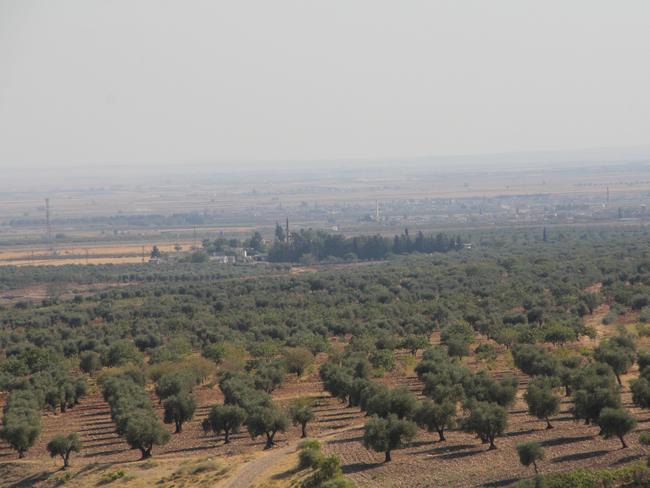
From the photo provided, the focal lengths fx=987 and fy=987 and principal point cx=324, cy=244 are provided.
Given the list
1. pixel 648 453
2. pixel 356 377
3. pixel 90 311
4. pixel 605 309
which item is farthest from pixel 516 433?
pixel 90 311

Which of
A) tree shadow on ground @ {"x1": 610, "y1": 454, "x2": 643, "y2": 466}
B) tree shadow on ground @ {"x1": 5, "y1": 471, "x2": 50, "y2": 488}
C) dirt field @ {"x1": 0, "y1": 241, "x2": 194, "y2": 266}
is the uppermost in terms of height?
tree shadow on ground @ {"x1": 610, "y1": 454, "x2": 643, "y2": 466}

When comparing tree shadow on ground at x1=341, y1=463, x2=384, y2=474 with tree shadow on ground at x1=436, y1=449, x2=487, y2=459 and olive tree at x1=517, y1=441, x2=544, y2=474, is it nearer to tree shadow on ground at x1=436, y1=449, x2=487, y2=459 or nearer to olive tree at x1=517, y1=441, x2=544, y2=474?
tree shadow on ground at x1=436, y1=449, x2=487, y2=459

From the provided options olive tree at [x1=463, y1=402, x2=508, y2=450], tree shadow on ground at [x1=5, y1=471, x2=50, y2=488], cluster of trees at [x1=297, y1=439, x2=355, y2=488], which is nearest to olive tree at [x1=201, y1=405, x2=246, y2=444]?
cluster of trees at [x1=297, y1=439, x2=355, y2=488]

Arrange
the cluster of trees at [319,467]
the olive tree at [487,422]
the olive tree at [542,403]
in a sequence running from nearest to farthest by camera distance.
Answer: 1. the cluster of trees at [319,467]
2. the olive tree at [487,422]
3. the olive tree at [542,403]

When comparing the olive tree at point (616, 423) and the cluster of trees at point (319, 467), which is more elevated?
the olive tree at point (616, 423)

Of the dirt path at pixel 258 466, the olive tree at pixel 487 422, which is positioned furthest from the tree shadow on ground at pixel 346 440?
the olive tree at pixel 487 422

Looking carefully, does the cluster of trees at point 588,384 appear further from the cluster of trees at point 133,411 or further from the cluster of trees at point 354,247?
the cluster of trees at point 354,247

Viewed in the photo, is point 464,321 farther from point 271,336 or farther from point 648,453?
point 648,453
